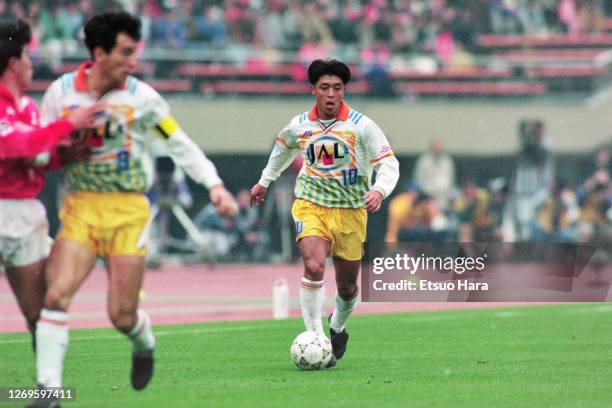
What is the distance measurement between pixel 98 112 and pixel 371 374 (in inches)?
143

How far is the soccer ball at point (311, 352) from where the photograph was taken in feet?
36.9

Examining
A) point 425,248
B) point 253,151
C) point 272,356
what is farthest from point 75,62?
point 272,356

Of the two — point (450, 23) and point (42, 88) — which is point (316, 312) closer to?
point (42, 88)

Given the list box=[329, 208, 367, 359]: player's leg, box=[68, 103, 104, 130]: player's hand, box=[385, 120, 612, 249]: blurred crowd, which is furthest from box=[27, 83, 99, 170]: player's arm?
box=[385, 120, 612, 249]: blurred crowd

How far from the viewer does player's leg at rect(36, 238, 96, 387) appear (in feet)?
26.5

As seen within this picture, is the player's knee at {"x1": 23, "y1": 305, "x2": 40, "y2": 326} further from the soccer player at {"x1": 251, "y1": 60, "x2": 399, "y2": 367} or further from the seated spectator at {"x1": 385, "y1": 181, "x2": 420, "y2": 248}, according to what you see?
the seated spectator at {"x1": 385, "y1": 181, "x2": 420, "y2": 248}

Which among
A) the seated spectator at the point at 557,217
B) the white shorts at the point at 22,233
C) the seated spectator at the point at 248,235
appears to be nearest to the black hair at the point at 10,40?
the white shorts at the point at 22,233

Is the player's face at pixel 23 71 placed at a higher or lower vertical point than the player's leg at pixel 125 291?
higher

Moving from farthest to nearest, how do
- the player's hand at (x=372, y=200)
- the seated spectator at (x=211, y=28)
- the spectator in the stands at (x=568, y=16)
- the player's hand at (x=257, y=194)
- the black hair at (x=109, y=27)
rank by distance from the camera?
the spectator in the stands at (x=568, y=16), the seated spectator at (x=211, y=28), the player's hand at (x=257, y=194), the player's hand at (x=372, y=200), the black hair at (x=109, y=27)

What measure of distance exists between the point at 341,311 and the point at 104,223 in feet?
13.4

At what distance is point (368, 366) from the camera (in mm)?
11633

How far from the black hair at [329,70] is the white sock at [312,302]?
173 cm

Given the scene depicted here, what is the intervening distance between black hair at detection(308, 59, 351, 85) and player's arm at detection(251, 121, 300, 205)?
1.69 feet

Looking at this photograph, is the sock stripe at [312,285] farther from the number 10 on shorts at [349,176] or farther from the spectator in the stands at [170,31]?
the spectator in the stands at [170,31]
